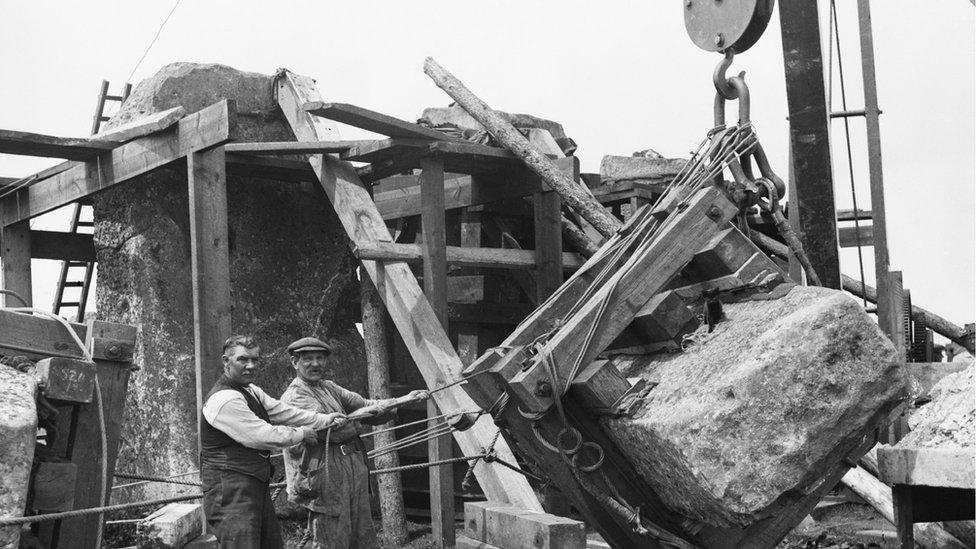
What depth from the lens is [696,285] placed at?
4.78m

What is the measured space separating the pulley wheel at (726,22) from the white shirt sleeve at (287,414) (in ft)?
8.67

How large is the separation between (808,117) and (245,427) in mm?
3284

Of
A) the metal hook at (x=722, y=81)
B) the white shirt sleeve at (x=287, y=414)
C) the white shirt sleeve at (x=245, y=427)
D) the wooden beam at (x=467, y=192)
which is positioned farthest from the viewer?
the wooden beam at (x=467, y=192)

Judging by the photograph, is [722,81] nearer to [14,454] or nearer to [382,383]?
[14,454]

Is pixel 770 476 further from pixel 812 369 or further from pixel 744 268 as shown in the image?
pixel 744 268

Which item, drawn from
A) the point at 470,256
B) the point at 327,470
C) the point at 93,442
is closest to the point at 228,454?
the point at 327,470

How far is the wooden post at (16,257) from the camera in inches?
373

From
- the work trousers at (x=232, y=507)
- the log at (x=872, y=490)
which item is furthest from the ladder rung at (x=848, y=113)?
the work trousers at (x=232, y=507)

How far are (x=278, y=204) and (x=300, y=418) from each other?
355 centimetres

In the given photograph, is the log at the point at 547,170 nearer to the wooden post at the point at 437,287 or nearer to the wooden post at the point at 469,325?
the wooden post at the point at 437,287

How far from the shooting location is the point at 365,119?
6945 mm

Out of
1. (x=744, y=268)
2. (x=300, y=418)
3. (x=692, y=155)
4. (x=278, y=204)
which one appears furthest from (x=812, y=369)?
(x=278, y=204)

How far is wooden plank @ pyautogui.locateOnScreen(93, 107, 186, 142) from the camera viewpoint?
7277 millimetres

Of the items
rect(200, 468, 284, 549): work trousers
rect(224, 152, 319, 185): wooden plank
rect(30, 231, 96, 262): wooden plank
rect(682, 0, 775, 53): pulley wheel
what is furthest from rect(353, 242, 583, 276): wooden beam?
rect(30, 231, 96, 262): wooden plank
